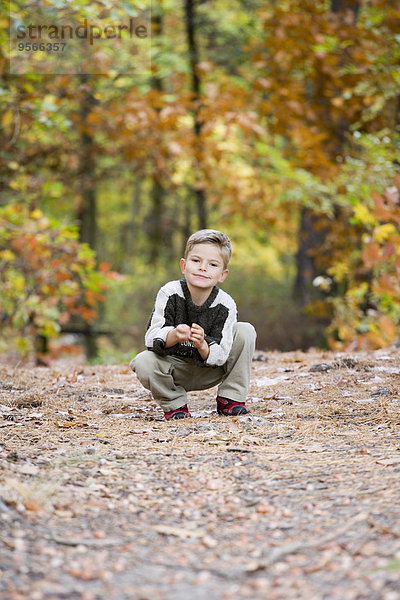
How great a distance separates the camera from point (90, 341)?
38.3 ft

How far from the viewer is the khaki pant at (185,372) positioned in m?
3.69

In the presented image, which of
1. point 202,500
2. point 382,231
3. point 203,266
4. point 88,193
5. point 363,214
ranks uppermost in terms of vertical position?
point 88,193

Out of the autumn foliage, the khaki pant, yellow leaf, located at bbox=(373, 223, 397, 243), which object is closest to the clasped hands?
the khaki pant

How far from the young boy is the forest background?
6.29 ft

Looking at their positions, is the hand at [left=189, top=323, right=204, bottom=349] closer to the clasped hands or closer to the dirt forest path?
the clasped hands

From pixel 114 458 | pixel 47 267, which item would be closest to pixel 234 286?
pixel 47 267

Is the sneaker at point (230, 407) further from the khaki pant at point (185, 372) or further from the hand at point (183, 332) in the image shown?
the hand at point (183, 332)

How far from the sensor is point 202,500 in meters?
2.40

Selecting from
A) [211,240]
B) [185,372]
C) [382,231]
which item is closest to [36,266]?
[382,231]

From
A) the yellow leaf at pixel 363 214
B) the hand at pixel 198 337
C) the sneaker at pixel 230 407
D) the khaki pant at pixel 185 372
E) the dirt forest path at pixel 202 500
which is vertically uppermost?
the yellow leaf at pixel 363 214

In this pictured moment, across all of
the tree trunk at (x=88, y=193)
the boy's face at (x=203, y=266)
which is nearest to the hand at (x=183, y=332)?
the boy's face at (x=203, y=266)

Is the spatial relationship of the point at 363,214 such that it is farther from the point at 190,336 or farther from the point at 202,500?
the point at 202,500

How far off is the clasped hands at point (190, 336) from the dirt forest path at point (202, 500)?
1.33 feet

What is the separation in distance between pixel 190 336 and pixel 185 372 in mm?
418
